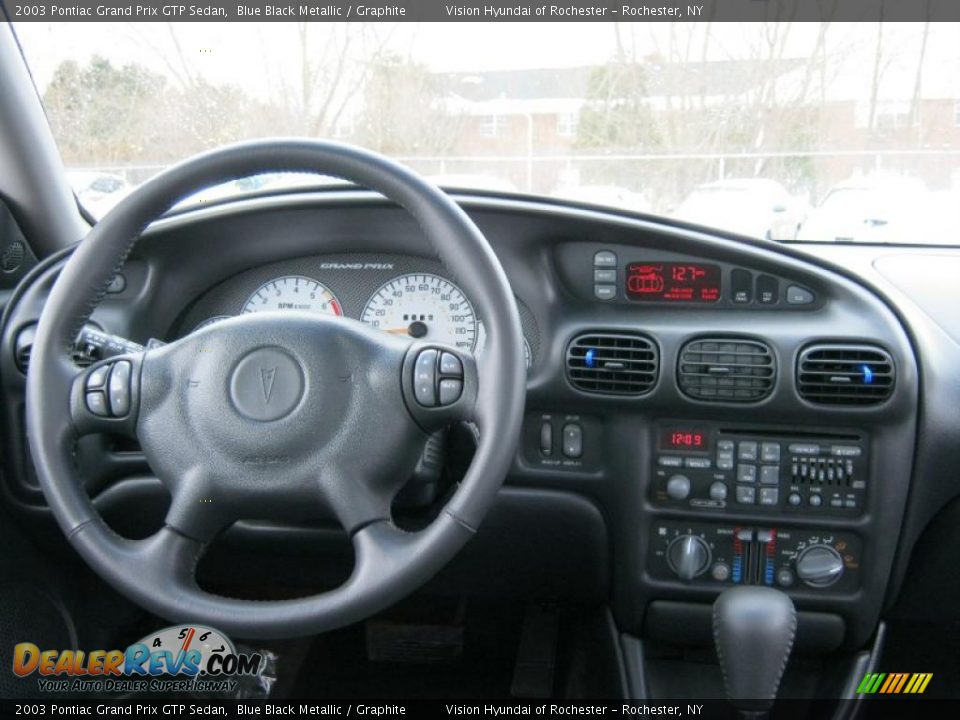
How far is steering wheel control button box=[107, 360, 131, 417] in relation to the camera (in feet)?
4.70

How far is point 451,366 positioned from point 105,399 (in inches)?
22.4

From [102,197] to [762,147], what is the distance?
1.70 meters

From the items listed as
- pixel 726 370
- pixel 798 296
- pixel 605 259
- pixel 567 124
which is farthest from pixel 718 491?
pixel 567 124

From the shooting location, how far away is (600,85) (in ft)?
6.82

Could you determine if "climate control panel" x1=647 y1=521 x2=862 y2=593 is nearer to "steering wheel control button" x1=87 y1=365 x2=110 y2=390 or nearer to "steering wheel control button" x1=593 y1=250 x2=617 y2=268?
"steering wheel control button" x1=593 y1=250 x2=617 y2=268

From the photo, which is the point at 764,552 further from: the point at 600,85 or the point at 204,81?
the point at 204,81

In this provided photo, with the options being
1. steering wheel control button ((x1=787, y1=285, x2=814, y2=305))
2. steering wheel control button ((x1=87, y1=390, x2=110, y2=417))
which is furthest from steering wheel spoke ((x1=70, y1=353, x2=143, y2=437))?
steering wheel control button ((x1=787, y1=285, x2=814, y2=305))

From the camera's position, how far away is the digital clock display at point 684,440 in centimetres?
190

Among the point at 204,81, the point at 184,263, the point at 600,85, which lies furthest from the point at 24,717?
the point at 600,85

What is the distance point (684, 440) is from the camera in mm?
1912

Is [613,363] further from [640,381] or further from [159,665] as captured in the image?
→ [159,665]

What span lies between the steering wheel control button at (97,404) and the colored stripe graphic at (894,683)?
173cm

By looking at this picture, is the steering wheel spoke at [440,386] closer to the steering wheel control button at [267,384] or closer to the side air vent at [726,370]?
the steering wheel control button at [267,384]

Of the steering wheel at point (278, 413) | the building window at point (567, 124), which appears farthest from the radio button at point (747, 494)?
the building window at point (567, 124)
